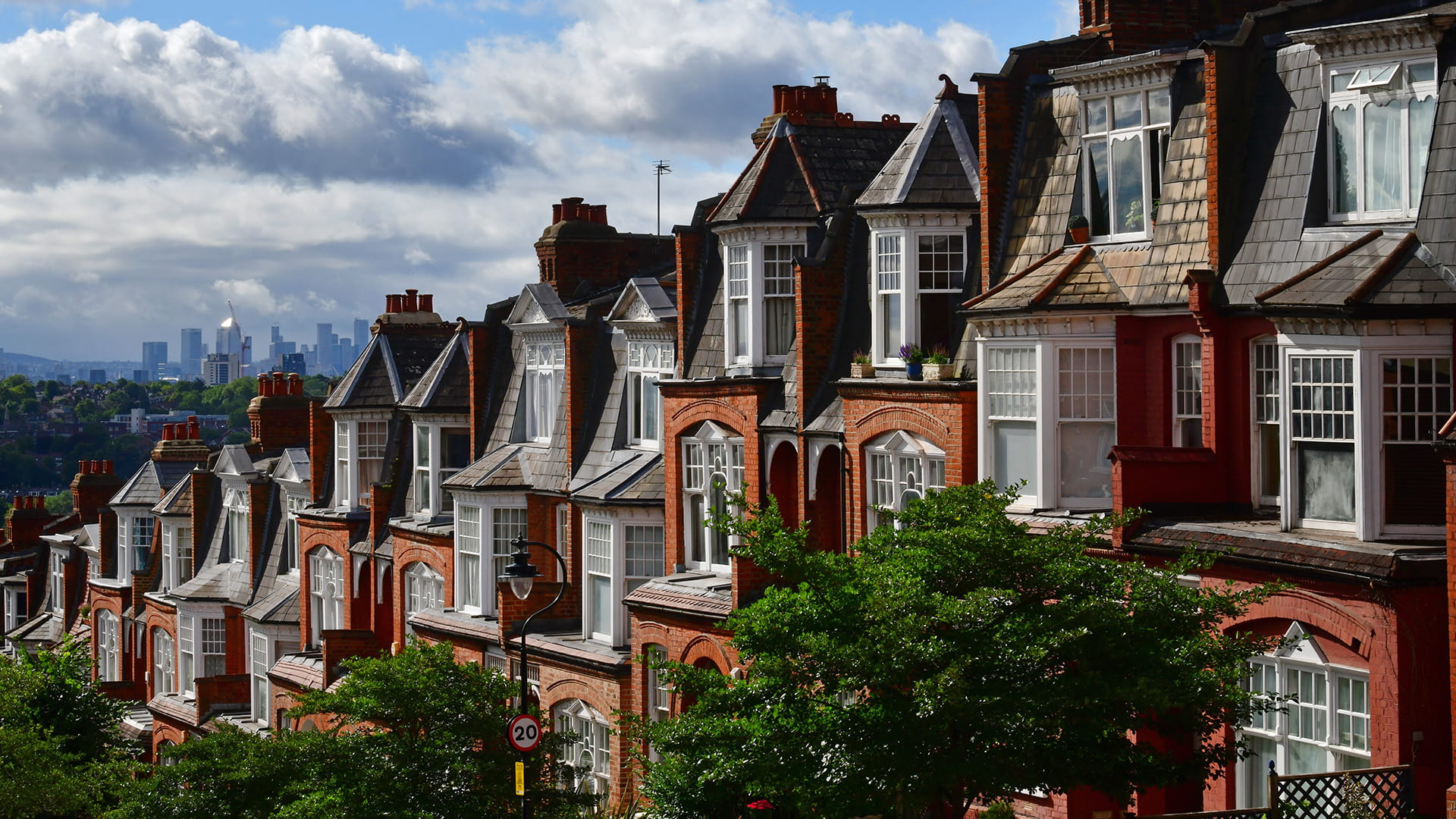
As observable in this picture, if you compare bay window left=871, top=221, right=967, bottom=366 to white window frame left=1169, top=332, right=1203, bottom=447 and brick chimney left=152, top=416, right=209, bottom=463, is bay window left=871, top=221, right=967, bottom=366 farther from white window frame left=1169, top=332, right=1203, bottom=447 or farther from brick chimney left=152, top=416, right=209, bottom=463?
brick chimney left=152, top=416, right=209, bottom=463

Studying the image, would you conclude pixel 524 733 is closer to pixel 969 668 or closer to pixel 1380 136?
pixel 969 668

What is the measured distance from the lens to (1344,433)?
22.2 meters

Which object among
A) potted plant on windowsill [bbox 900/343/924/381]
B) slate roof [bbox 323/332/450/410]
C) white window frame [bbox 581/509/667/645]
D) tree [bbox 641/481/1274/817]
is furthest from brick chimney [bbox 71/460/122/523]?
tree [bbox 641/481/1274/817]

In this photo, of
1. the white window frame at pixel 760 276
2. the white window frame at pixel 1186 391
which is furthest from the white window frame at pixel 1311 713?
the white window frame at pixel 760 276

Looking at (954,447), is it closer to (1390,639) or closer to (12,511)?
(1390,639)

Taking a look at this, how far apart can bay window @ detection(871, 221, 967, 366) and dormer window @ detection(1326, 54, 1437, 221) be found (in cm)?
760

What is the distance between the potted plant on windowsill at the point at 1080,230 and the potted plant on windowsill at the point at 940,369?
286 cm

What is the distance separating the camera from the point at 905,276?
99.2 ft

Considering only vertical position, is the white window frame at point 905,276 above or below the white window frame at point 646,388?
above

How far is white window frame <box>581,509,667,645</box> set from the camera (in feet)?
121

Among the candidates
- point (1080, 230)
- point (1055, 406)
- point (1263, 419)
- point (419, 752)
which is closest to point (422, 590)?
point (419, 752)

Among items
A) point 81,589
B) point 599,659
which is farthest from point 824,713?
point 81,589

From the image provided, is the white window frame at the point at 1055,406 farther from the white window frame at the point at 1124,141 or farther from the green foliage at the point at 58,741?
the green foliage at the point at 58,741

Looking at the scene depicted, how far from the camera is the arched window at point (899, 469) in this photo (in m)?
28.9
